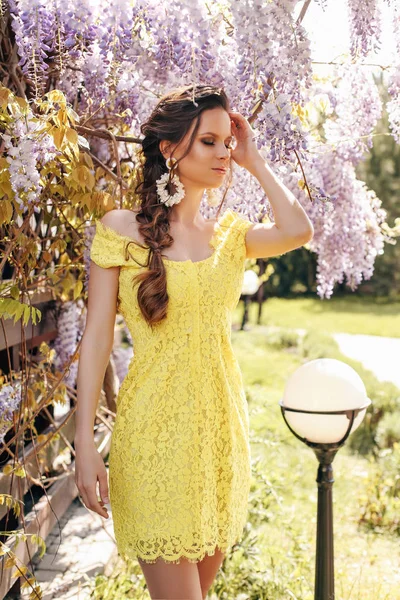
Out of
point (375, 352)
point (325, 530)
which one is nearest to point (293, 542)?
point (325, 530)

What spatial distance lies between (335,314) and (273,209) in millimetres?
15560

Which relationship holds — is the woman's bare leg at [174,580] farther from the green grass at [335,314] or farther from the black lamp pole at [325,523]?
the green grass at [335,314]

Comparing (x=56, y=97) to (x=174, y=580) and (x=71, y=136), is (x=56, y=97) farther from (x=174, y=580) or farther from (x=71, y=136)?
(x=174, y=580)

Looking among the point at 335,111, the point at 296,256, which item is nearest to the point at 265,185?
the point at 335,111

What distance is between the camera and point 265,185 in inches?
76.1

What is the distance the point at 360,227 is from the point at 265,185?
60.0 inches

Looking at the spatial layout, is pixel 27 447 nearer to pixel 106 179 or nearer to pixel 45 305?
pixel 45 305

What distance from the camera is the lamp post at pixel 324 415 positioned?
243 centimetres

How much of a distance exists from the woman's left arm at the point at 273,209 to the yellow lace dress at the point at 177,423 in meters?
0.14

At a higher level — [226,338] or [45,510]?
[226,338]

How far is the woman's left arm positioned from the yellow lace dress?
143mm

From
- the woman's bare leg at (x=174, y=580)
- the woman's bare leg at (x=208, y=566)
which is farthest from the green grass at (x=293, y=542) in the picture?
the woman's bare leg at (x=174, y=580)

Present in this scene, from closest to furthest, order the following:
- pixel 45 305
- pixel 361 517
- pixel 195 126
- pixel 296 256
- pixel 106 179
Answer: pixel 195 126 < pixel 106 179 < pixel 45 305 < pixel 361 517 < pixel 296 256

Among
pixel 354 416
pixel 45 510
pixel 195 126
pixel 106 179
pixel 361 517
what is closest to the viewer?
pixel 195 126
